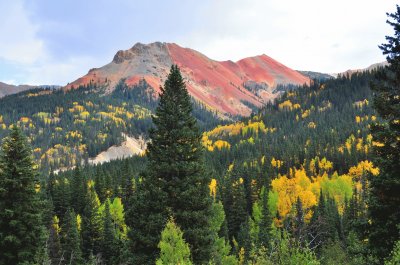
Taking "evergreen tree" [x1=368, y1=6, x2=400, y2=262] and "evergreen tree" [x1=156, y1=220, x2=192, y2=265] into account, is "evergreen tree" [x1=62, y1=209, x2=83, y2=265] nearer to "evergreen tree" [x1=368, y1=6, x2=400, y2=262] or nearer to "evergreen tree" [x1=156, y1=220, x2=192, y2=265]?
"evergreen tree" [x1=156, y1=220, x2=192, y2=265]

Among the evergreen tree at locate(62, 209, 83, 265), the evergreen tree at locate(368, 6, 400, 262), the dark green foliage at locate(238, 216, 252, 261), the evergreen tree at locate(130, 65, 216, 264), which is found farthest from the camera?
the dark green foliage at locate(238, 216, 252, 261)

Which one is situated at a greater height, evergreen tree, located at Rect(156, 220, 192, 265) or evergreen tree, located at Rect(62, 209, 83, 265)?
evergreen tree, located at Rect(156, 220, 192, 265)

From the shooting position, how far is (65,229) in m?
68.6

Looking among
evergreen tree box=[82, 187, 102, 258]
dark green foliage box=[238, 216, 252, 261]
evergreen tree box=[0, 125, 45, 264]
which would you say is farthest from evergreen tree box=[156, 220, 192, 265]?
evergreen tree box=[82, 187, 102, 258]

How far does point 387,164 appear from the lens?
19.7 m

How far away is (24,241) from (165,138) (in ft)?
39.7

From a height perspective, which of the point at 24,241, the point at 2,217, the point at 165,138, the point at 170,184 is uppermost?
the point at 165,138

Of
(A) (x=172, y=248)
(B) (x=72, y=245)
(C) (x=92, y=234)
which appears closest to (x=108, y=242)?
(B) (x=72, y=245)

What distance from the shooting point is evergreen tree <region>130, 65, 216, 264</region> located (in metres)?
27.0

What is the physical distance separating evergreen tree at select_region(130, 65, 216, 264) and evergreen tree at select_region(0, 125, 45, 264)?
23.6ft

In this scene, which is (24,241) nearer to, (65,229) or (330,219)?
(65,229)

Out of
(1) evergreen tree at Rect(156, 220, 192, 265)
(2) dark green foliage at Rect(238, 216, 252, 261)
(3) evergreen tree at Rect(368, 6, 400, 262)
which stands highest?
(3) evergreen tree at Rect(368, 6, 400, 262)

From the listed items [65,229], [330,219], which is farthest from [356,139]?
[65,229]

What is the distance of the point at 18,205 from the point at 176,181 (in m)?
11.3
